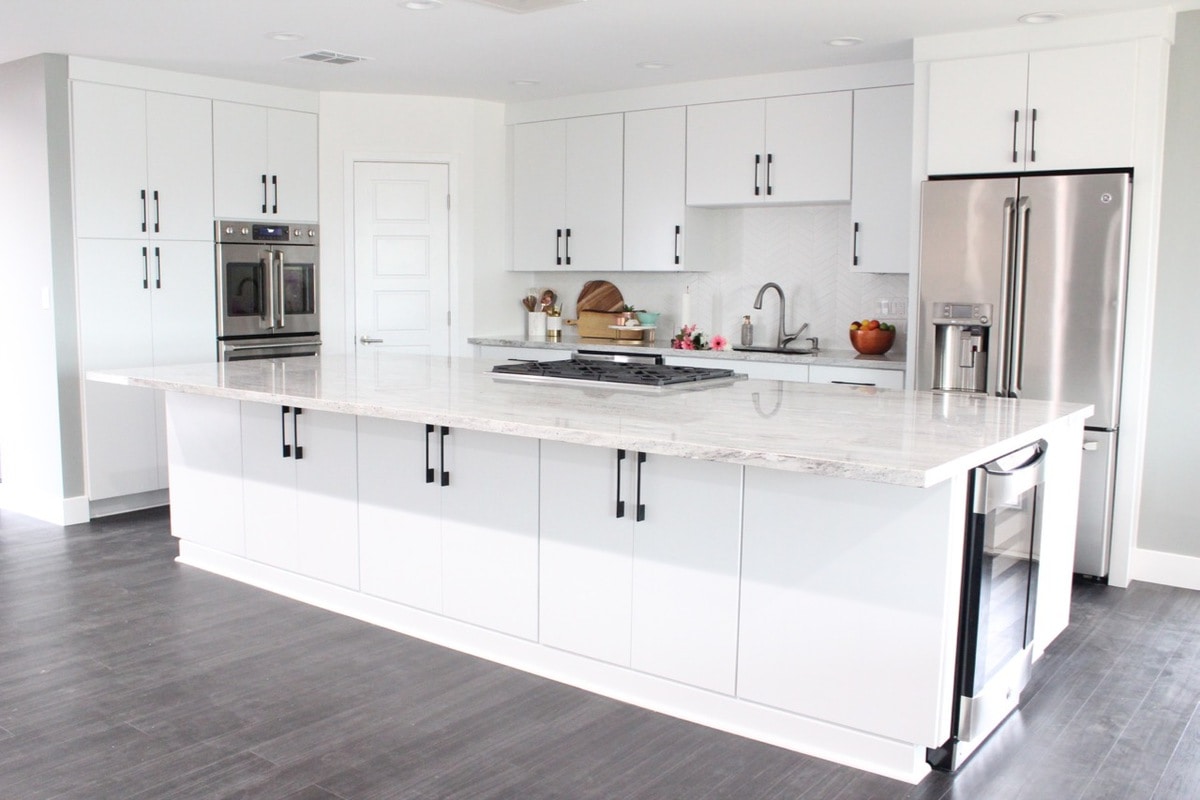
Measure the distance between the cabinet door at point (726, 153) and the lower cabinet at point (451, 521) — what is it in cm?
288

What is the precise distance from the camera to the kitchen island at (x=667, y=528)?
2.55 metres

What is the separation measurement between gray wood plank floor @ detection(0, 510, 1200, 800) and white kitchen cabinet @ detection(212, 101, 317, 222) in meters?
2.79

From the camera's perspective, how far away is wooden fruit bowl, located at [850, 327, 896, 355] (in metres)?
5.36

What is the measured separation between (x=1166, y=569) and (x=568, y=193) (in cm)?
389

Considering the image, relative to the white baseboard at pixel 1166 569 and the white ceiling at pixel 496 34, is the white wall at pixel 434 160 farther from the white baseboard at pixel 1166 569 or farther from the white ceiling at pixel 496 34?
the white baseboard at pixel 1166 569

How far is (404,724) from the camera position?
2.94 meters

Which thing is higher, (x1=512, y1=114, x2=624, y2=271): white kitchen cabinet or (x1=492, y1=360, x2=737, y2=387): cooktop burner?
(x1=512, y1=114, x2=624, y2=271): white kitchen cabinet

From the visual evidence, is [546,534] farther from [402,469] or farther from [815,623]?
[815,623]

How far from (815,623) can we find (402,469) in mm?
1616

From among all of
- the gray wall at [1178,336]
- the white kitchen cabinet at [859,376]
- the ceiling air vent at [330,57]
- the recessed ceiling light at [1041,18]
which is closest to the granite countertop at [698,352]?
the white kitchen cabinet at [859,376]

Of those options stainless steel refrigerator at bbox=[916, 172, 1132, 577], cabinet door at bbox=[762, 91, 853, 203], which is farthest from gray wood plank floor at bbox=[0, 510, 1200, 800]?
cabinet door at bbox=[762, 91, 853, 203]

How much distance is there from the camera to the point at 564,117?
6.39 m

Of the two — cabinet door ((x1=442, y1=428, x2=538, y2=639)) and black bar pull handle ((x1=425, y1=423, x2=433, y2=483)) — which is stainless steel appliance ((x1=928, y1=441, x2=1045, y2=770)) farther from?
black bar pull handle ((x1=425, y1=423, x2=433, y2=483))

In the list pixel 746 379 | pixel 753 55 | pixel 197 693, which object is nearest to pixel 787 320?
pixel 753 55
